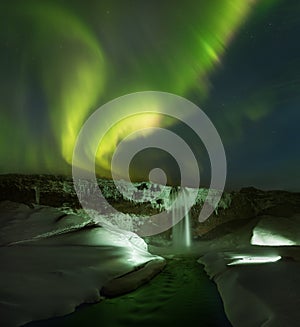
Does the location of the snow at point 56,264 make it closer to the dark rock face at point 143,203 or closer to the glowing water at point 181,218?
the dark rock face at point 143,203

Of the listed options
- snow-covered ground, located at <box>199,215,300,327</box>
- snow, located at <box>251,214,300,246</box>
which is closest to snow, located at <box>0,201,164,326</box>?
snow-covered ground, located at <box>199,215,300,327</box>

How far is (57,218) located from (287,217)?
814 inches

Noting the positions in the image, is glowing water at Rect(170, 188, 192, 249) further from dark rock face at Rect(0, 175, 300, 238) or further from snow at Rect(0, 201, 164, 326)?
snow at Rect(0, 201, 164, 326)

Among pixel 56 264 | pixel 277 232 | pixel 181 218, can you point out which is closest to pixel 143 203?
pixel 181 218

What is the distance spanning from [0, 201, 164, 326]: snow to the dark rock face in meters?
4.46

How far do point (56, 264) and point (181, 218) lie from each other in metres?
20.3

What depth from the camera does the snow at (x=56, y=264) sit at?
6.50 m

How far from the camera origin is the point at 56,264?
29.8 feet

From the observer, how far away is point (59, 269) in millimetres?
8648

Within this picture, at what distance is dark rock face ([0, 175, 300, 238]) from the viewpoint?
68.7 feet

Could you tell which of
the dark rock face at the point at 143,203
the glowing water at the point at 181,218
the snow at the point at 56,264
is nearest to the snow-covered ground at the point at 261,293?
the snow at the point at 56,264

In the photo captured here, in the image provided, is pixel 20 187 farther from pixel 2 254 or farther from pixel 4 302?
pixel 4 302

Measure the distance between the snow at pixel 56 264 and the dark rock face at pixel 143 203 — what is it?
14.6 feet

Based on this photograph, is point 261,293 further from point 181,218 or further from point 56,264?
point 181,218
